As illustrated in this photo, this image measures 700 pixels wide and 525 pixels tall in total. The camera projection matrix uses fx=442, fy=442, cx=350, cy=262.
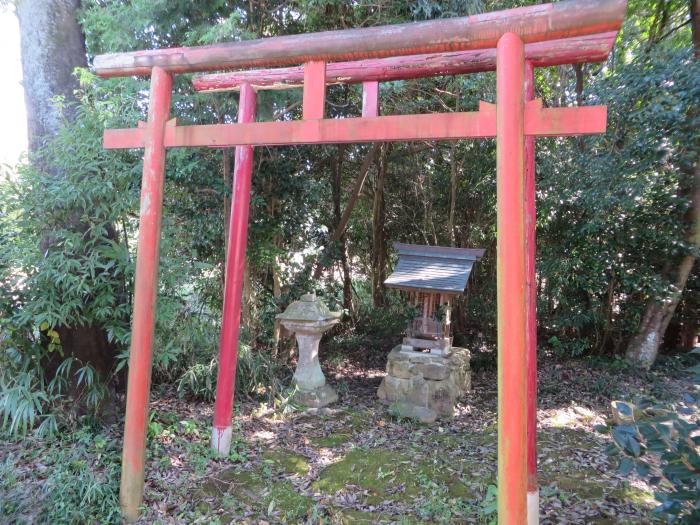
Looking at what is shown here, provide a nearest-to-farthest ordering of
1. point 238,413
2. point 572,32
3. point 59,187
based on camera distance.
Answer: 1. point 572,32
2. point 59,187
3. point 238,413

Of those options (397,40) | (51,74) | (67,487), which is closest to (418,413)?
(67,487)

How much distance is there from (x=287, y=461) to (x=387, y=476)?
916 millimetres

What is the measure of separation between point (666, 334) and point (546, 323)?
214 cm

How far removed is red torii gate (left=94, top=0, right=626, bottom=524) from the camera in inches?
85.8

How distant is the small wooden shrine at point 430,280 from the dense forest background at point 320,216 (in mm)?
1872

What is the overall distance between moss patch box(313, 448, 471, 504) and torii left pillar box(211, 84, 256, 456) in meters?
0.98

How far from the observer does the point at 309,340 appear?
5.60 metres

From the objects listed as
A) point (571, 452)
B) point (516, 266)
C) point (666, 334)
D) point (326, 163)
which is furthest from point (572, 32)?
point (666, 334)

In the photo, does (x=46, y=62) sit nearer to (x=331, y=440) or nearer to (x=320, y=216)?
(x=331, y=440)

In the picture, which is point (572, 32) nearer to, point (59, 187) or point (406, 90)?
point (59, 187)

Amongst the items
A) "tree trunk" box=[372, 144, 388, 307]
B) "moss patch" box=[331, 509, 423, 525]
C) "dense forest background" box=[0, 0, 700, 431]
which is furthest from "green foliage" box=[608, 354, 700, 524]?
"tree trunk" box=[372, 144, 388, 307]

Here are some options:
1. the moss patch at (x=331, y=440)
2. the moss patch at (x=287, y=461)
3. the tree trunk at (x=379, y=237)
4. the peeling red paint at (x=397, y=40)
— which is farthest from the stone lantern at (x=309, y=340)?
the tree trunk at (x=379, y=237)

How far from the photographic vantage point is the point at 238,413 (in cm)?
482

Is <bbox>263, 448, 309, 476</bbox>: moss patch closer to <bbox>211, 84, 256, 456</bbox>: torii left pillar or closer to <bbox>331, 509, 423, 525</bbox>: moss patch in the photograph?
<bbox>211, 84, 256, 456</bbox>: torii left pillar
